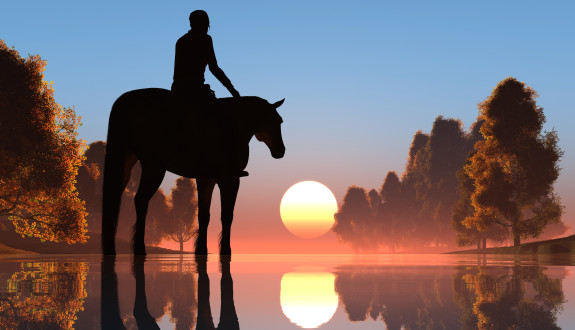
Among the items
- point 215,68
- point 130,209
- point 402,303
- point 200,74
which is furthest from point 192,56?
point 130,209

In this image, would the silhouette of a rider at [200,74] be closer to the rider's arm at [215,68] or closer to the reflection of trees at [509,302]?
the rider's arm at [215,68]

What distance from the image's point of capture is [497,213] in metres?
39.9

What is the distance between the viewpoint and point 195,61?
10.1 m

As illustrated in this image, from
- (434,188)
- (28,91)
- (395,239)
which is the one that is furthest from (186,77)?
(395,239)

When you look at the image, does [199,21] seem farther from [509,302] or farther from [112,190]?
[509,302]

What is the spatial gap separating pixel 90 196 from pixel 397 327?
5592cm

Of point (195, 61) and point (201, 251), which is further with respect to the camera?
point (201, 251)

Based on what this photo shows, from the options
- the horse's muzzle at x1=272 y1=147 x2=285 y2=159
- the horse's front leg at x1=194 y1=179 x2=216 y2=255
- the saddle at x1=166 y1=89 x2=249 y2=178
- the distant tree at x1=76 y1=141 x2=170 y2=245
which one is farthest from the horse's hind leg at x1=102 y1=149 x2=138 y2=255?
the distant tree at x1=76 y1=141 x2=170 y2=245

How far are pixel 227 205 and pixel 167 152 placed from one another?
1611mm

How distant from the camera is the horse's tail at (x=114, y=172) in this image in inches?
375

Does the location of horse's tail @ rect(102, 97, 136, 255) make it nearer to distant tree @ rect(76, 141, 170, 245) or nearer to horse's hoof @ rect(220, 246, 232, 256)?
horse's hoof @ rect(220, 246, 232, 256)

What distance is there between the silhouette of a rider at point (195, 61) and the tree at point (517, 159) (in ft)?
107

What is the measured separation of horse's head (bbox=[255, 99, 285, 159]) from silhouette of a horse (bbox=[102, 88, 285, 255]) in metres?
0.71

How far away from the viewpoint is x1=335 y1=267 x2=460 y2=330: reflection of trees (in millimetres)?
4679
